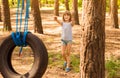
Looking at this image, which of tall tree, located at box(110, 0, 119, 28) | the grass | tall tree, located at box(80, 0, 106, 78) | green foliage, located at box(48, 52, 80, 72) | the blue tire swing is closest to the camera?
the blue tire swing

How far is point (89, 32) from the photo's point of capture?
6215 millimetres

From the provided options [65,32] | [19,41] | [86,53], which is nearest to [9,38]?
[19,41]

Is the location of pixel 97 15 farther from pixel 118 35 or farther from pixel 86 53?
pixel 118 35

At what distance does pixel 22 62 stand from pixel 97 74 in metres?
4.03

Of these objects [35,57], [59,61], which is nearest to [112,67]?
[59,61]

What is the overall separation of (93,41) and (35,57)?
1.87m

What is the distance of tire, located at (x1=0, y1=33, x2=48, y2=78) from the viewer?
15.0 feet

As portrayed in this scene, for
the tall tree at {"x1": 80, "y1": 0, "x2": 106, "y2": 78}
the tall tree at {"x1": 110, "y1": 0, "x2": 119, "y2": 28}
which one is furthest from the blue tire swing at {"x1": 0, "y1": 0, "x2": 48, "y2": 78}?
the tall tree at {"x1": 110, "y1": 0, "x2": 119, "y2": 28}

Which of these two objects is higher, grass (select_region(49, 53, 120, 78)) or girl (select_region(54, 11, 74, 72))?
girl (select_region(54, 11, 74, 72))

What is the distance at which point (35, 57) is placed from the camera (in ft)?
15.2

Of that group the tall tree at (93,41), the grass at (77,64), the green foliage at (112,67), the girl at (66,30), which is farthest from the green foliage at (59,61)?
the tall tree at (93,41)

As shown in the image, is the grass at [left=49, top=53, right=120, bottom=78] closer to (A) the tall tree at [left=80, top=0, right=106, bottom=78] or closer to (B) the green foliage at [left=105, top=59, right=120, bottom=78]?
(B) the green foliage at [left=105, top=59, right=120, bottom=78]

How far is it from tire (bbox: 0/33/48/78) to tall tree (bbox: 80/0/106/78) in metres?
1.76

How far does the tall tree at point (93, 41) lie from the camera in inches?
242
